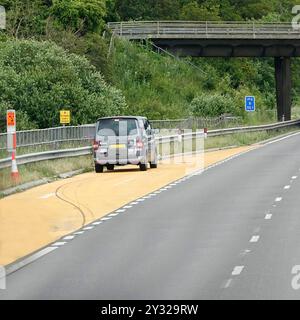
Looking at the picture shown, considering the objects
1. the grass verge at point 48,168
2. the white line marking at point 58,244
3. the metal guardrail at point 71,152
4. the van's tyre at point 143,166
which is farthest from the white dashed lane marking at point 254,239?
the van's tyre at point 143,166

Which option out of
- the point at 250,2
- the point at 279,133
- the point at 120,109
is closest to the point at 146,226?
the point at 120,109

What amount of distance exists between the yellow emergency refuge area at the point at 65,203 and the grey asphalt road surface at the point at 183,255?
2.10ft

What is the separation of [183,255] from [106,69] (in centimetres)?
6599

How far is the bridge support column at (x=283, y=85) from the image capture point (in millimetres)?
88312

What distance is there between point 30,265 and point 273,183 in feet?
51.1

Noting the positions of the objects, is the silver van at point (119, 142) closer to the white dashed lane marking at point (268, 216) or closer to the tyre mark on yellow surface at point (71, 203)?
the tyre mark on yellow surface at point (71, 203)

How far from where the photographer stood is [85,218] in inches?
826

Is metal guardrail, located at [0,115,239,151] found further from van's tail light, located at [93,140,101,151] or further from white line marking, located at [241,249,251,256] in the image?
white line marking, located at [241,249,251,256]

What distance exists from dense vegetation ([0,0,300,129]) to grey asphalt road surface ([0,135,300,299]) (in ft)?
88.8

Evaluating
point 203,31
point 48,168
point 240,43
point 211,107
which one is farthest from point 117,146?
point 240,43

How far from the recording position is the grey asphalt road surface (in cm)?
1211

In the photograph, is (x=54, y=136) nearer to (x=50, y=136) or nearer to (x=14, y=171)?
(x=50, y=136)

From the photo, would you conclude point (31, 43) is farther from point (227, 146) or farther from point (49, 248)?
point (49, 248)

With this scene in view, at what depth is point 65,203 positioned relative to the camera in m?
24.3
